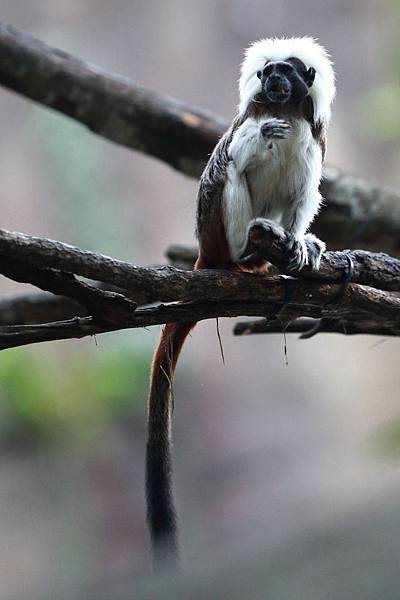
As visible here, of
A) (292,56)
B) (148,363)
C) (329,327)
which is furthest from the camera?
(148,363)

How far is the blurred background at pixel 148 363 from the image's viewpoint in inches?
352

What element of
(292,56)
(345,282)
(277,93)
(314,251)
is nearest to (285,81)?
(277,93)

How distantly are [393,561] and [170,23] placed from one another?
1055cm

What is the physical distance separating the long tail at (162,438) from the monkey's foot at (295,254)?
0.51 metres

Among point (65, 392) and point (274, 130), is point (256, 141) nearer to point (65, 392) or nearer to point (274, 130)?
point (274, 130)

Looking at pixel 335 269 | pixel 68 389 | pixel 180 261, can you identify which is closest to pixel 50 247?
pixel 335 269

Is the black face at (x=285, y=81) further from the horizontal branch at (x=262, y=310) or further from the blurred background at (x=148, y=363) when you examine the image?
the blurred background at (x=148, y=363)

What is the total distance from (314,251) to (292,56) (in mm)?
770

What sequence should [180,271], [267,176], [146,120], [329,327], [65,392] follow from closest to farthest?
[180,271] < [267,176] < [329,327] < [146,120] < [65,392]

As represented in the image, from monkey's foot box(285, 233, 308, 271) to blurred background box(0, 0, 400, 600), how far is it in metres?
4.76

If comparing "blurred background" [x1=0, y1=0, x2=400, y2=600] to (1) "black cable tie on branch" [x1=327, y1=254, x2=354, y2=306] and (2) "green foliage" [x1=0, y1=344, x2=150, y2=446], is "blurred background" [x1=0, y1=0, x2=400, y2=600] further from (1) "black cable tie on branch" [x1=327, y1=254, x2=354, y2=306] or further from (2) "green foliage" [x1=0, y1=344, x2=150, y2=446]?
(1) "black cable tie on branch" [x1=327, y1=254, x2=354, y2=306]

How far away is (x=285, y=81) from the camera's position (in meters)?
3.09

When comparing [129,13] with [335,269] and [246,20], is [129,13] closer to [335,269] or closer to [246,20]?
[246,20]

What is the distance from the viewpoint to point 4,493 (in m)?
9.06
